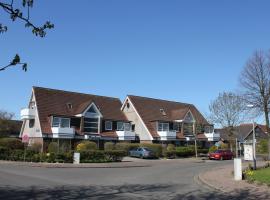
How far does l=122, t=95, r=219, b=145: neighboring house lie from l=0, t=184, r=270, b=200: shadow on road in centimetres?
4001

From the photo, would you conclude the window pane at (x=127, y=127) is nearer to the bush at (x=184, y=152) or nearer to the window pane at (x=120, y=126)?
the window pane at (x=120, y=126)

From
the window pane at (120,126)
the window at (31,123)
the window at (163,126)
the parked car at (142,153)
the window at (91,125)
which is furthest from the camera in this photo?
the window at (163,126)

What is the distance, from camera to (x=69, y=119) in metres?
49.8

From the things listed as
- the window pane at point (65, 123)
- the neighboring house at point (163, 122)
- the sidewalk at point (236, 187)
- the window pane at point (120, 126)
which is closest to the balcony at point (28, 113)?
the window pane at point (65, 123)

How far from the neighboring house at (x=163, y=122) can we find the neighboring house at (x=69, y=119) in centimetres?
215

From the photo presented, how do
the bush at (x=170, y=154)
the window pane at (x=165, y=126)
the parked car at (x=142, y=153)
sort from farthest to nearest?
the window pane at (x=165, y=126), the bush at (x=170, y=154), the parked car at (x=142, y=153)

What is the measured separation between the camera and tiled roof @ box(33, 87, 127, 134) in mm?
48656

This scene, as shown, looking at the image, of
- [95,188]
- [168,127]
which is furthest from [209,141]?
[95,188]

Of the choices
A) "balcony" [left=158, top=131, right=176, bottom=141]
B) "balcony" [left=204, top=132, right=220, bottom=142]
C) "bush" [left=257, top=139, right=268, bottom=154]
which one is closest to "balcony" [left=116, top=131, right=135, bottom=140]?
"balcony" [left=158, top=131, right=176, bottom=141]

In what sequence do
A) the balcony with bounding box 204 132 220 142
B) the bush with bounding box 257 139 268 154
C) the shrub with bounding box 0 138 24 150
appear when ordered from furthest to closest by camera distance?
the bush with bounding box 257 139 268 154, the balcony with bounding box 204 132 220 142, the shrub with bounding box 0 138 24 150

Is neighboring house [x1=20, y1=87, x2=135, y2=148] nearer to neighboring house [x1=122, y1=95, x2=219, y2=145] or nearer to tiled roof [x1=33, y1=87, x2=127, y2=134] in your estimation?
tiled roof [x1=33, y1=87, x2=127, y2=134]

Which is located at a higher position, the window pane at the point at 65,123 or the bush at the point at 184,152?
the window pane at the point at 65,123

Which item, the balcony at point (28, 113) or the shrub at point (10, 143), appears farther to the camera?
the balcony at point (28, 113)

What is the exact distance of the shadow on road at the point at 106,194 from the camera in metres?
13.9
